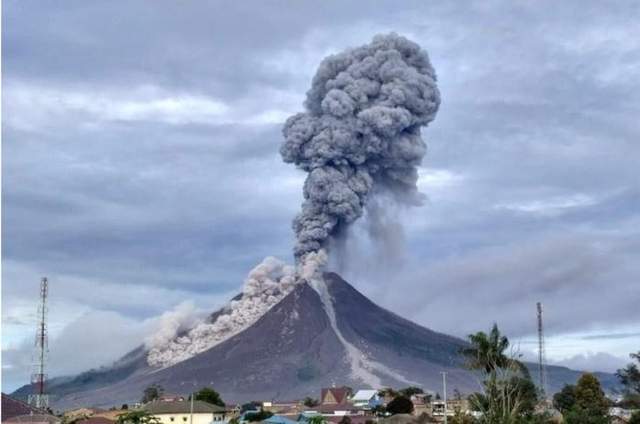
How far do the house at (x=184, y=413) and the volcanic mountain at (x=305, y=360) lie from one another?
7518cm

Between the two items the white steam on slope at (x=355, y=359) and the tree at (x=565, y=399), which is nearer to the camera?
the tree at (x=565, y=399)

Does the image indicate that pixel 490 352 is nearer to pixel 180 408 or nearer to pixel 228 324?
pixel 180 408

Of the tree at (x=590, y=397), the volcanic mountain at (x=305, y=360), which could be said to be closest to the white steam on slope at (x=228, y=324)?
the volcanic mountain at (x=305, y=360)

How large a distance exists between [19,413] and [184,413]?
20581 mm

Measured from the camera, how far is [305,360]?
173125mm

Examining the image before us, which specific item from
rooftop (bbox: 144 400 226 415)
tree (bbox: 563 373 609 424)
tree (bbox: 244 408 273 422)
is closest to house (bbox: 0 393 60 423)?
rooftop (bbox: 144 400 226 415)

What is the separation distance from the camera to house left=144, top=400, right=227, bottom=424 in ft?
251

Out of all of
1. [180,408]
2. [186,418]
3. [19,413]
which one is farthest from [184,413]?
[19,413]

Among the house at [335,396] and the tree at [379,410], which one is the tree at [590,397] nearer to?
the tree at [379,410]

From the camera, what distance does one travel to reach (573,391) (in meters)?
76.1

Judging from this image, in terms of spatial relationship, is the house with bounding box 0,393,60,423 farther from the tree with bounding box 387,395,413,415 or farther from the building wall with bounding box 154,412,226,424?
the tree with bounding box 387,395,413,415

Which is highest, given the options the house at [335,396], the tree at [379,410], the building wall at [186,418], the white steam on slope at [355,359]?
the white steam on slope at [355,359]

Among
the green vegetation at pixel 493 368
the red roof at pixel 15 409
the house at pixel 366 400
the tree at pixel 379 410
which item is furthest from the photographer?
the house at pixel 366 400

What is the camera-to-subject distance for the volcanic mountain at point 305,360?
163 meters
